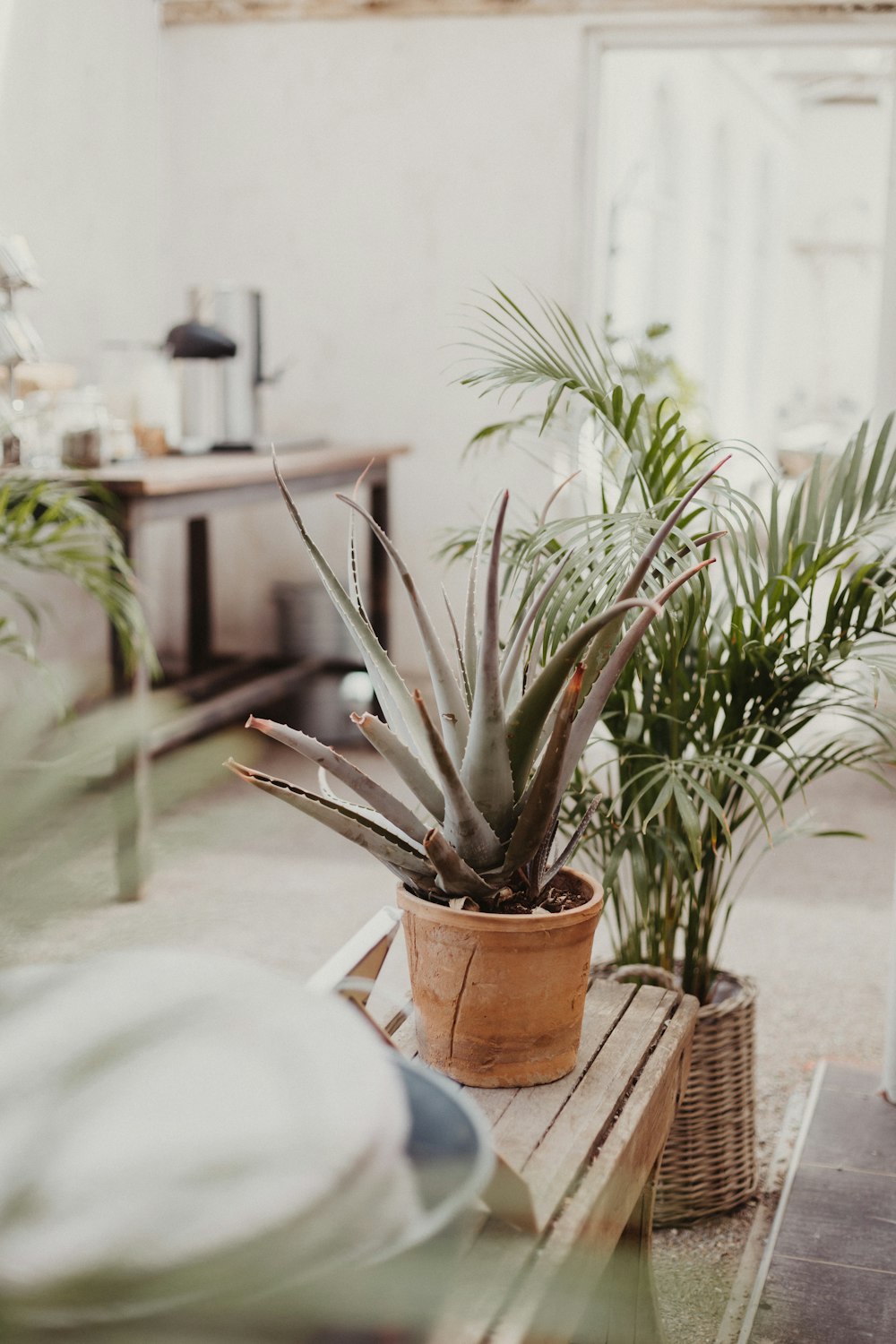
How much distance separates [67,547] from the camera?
261cm

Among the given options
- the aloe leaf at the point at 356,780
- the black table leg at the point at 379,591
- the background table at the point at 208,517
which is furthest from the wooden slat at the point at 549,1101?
the black table leg at the point at 379,591

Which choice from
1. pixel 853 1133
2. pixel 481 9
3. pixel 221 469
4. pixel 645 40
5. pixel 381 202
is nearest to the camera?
pixel 853 1133

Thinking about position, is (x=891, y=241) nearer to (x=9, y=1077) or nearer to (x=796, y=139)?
(x=9, y=1077)

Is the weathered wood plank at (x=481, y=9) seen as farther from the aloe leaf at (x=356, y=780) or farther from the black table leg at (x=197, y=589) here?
the aloe leaf at (x=356, y=780)

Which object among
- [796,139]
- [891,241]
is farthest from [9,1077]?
[796,139]

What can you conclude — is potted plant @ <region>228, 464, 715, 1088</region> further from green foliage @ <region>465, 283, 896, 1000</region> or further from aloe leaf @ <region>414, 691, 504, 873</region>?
green foliage @ <region>465, 283, 896, 1000</region>

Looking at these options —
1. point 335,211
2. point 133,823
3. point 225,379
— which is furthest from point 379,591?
point 133,823

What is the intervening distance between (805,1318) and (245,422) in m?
3.02

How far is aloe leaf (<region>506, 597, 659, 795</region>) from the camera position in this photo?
98 centimetres

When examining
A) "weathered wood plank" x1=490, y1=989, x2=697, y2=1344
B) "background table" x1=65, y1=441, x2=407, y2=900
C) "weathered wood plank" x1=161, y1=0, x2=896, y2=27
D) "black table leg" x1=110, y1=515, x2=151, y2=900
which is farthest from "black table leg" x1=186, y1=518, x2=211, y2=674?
"black table leg" x1=110, y1=515, x2=151, y2=900

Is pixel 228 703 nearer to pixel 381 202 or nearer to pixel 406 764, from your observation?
pixel 381 202

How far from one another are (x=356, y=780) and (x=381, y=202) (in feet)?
12.4

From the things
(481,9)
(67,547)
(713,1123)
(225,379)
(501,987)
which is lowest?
(713,1123)

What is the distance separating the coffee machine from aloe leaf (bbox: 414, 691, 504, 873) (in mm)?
2813
